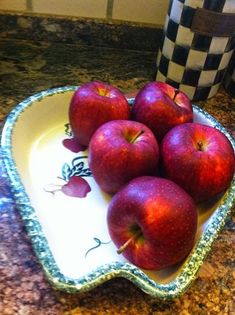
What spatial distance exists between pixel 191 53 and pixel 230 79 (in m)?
0.15

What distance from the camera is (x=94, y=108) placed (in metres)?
0.49

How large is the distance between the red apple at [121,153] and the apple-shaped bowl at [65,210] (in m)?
0.04

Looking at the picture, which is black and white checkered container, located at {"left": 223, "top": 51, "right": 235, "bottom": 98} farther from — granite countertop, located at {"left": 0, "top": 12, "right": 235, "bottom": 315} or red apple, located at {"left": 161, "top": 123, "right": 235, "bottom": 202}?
red apple, located at {"left": 161, "top": 123, "right": 235, "bottom": 202}

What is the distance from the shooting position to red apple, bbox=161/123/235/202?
429mm

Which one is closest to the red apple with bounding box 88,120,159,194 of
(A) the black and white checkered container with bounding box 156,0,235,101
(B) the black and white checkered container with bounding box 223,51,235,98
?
(A) the black and white checkered container with bounding box 156,0,235,101

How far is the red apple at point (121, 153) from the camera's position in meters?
0.43

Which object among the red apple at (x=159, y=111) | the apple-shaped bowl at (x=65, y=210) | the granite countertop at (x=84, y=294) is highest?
the red apple at (x=159, y=111)

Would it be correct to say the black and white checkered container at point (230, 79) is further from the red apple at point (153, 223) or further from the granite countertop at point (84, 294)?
the red apple at point (153, 223)

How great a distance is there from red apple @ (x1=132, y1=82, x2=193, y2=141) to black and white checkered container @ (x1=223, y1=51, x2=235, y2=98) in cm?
25

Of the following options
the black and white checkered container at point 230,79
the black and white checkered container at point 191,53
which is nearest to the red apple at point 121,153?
the black and white checkered container at point 191,53

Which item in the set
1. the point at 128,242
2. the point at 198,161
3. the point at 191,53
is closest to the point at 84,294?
the point at 128,242

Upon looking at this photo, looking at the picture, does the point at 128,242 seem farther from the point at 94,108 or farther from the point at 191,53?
the point at 191,53

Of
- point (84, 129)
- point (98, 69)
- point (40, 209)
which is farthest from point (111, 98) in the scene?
point (98, 69)

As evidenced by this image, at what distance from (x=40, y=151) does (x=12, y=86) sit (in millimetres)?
196
